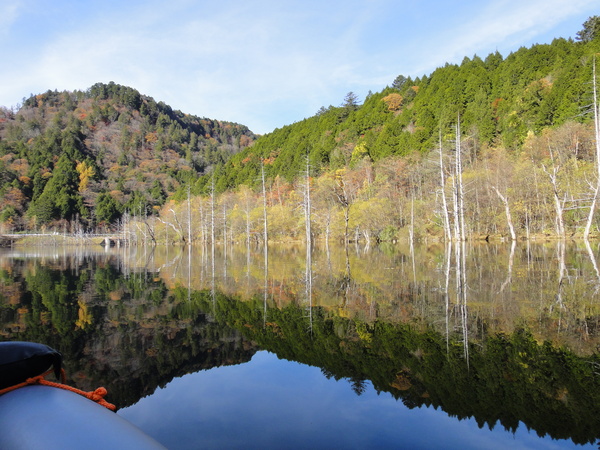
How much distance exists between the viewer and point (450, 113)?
144 feet

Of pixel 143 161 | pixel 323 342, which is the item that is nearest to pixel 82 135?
pixel 143 161

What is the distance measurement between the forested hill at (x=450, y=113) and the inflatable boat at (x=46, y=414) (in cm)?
2926

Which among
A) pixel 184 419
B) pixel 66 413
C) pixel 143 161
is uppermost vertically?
pixel 143 161

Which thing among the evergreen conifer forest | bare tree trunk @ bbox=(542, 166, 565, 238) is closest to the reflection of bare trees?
the evergreen conifer forest

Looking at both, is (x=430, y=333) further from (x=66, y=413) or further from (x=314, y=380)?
(x=66, y=413)

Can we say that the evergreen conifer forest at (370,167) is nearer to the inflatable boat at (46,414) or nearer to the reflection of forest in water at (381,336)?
the reflection of forest in water at (381,336)

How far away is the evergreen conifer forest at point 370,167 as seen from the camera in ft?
92.1

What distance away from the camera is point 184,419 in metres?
2.79

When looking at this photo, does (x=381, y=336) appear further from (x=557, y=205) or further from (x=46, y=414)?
(x=557, y=205)

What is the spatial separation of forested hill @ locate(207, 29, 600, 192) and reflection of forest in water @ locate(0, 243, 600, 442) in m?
23.8

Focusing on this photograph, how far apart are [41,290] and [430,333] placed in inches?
360

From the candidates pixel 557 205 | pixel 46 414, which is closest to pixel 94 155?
pixel 557 205

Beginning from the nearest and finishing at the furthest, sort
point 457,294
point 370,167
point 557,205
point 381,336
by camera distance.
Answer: point 381,336 → point 457,294 → point 557,205 → point 370,167

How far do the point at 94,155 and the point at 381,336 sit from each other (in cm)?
11125
